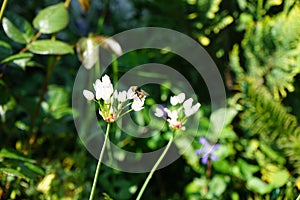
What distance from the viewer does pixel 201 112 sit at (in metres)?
1.52

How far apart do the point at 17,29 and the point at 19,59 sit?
7 centimetres

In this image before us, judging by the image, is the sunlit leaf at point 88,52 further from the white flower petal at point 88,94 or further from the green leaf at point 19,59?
the white flower petal at point 88,94

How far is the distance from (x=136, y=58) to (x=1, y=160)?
0.54 m

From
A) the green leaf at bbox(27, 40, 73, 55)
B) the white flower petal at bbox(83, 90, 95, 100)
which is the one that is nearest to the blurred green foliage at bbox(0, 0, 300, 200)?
the green leaf at bbox(27, 40, 73, 55)

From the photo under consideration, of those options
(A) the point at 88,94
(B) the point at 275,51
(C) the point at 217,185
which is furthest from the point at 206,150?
(A) the point at 88,94

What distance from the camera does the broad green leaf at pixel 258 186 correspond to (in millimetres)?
1329

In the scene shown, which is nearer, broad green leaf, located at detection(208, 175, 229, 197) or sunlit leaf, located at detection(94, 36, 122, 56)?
sunlit leaf, located at detection(94, 36, 122, 56)

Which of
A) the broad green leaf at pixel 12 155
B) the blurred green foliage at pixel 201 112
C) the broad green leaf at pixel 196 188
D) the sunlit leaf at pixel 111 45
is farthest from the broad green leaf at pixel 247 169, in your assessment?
the broad green leaf at pixel 12 155

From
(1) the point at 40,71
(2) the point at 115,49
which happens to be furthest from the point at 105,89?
(1) the point at 40,71

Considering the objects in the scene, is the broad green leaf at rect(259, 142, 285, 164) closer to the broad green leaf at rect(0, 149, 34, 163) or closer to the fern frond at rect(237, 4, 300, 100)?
the fern frond at rect(237, 4, 300, 100)

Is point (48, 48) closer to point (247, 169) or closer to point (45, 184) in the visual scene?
point (45, 184)

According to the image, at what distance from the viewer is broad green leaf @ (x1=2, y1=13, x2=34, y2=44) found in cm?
120

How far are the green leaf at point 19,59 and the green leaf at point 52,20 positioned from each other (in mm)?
89

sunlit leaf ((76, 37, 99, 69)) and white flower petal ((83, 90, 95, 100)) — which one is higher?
white flower petal ((83, 90, 95, 100))
